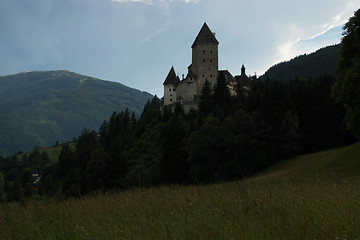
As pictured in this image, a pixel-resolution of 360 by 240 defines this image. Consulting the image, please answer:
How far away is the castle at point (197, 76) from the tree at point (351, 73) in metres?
58.6

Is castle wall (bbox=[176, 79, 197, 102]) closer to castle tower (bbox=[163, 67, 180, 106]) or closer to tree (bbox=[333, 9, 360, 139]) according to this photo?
castle tower (bbox=[163, 67, 180, 106])

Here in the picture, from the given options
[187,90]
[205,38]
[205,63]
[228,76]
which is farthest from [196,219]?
[228,76]

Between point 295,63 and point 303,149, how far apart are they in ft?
528

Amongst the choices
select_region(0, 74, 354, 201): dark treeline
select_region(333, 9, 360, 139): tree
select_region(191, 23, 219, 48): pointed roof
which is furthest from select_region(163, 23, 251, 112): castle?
select_region(333, 9, 360, 139): tree

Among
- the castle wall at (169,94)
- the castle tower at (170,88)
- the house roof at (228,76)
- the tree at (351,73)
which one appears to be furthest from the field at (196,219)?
the house roof at (228,76)

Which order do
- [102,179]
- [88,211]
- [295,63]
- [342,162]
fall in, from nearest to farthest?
[88,211] < [342,162] < [102,179] < [295,63]

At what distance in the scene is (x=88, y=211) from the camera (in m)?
7.12

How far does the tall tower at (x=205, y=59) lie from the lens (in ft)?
271

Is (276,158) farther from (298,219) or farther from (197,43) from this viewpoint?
(197,43)

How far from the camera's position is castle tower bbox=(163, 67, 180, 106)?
8662cm

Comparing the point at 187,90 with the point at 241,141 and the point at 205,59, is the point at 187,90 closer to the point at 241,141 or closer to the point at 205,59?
the point at 205,59

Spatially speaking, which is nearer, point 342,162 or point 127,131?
point 342,162

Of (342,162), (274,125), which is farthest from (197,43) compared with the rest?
(342,162)

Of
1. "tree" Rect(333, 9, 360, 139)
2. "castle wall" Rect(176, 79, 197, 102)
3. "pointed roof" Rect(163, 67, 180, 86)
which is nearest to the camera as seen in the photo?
"tree" Rect(333, 9, 360, 139)
